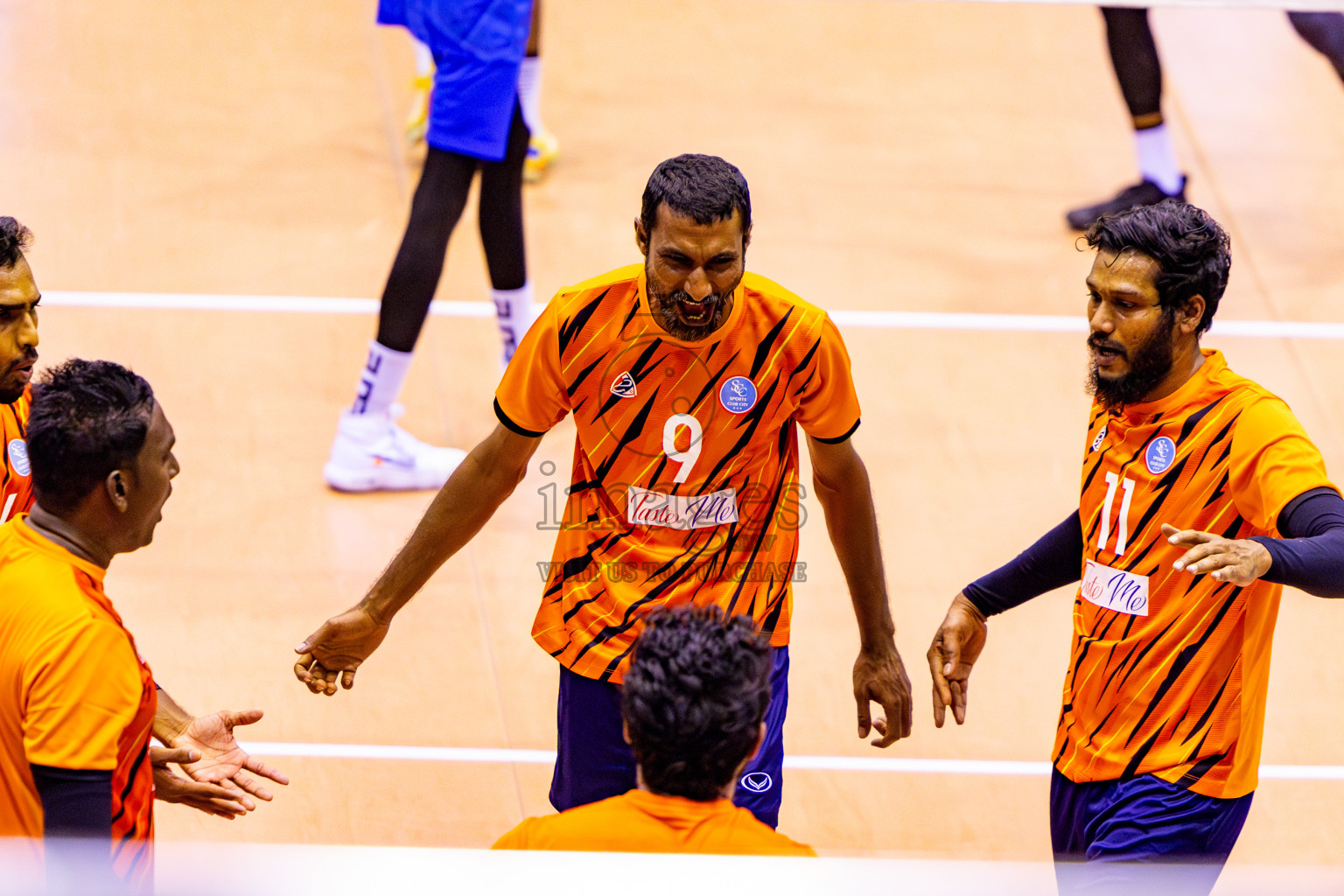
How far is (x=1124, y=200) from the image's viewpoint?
6.04 m

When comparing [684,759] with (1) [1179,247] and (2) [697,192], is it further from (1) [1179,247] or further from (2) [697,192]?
(1) [1179,247]

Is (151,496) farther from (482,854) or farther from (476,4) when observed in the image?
(476,4)


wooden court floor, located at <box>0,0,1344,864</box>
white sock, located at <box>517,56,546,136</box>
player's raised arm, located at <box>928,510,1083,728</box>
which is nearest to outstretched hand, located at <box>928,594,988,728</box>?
player's raised arm, located at <box>928,510,1083,728</box>

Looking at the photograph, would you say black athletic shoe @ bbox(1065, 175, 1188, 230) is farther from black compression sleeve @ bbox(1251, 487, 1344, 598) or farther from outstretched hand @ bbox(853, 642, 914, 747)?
black compression sleeve @ bbox(1251, 487, 1344, 598)

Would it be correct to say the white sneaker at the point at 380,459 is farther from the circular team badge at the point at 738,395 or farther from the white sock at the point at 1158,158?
the white sock at the point at 1158,158

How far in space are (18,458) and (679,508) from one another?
3.80 ft

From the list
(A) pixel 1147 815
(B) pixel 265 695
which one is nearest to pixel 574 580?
(A) pixel 1147 815

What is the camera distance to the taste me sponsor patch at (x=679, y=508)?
111 inches

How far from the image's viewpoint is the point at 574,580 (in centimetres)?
292

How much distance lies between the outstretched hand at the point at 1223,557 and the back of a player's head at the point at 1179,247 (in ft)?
1.63

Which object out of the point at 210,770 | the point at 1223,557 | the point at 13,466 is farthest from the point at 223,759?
the point at 1223,557

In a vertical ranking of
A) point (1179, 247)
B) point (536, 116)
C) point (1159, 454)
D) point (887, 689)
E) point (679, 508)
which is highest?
point (1179, 247)

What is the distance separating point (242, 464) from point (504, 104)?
4.42 ft

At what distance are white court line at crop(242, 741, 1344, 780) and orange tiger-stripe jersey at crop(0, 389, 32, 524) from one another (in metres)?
1.17
